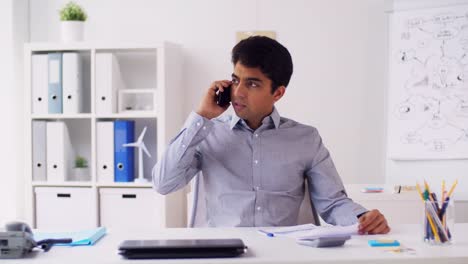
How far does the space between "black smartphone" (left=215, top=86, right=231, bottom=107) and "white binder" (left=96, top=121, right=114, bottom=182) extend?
142cm

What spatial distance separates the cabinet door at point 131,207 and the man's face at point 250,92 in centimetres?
137

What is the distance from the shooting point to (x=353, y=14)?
349 centimetres

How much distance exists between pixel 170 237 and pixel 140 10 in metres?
2.25

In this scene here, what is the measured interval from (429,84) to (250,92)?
5.43ft

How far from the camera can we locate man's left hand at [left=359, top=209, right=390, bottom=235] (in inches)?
67.6

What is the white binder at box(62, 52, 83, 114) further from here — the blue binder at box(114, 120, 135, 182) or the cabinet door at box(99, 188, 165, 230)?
the cabinet door at box(99, 188, 165, 230)

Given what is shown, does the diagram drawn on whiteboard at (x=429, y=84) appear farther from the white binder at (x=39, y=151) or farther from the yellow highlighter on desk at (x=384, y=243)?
the white binder at (x=39, y=151)

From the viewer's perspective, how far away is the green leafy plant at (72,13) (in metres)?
3.35

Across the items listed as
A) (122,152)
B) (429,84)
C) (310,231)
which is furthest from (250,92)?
(429,84)

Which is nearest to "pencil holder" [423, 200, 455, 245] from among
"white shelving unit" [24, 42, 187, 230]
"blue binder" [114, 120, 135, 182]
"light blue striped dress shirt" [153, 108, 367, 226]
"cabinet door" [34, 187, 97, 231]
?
"light blue striped dress shirt" [153, 108, 367, 226]

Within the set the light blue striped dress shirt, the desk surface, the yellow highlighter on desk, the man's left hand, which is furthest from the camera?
the light blue striped dress shirt

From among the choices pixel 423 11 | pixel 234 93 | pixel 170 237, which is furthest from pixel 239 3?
pixel 170 237

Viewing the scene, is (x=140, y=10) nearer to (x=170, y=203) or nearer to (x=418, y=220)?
(x=170, y=203)

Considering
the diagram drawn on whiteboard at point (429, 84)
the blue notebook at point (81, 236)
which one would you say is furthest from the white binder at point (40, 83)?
the diagram drawn on whiteboard at point (429, 84)
